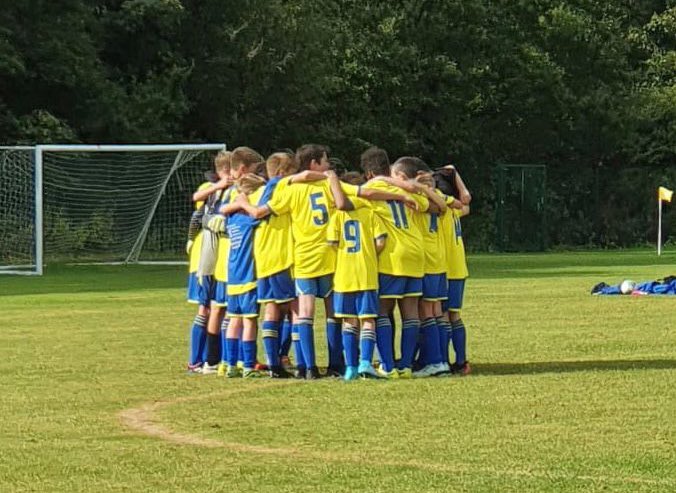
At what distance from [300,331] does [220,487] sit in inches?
193

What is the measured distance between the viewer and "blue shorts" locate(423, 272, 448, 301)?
42.8ft

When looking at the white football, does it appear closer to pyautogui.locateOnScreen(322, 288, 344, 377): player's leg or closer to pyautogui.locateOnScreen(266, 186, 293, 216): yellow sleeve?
pyautogui.locateOnScreen(322, 288, 344, 377): player's leg

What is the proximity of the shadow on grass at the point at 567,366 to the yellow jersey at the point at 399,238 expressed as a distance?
1.16 meters

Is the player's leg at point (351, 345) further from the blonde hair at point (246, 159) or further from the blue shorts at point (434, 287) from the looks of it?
the blonde hair at point (246, 159)

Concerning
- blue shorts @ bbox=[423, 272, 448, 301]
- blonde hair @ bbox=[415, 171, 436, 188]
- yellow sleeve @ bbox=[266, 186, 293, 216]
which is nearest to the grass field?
blue shorts @ bbox=[423, 272, 448, 301]

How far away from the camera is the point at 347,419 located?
33.9 feet

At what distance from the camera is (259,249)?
1305 centimetres

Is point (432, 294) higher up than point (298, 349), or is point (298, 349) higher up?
point (432, 294)

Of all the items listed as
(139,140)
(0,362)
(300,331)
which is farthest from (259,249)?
(139,140)

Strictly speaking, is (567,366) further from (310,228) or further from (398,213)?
(310,228)

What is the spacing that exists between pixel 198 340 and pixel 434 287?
2.23 m

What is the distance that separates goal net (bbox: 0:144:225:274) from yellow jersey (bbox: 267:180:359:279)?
2318 cm

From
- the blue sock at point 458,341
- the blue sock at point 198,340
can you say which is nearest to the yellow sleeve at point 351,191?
the blue sock at point 458,341

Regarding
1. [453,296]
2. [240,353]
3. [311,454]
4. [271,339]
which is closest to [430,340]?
[453,296]
